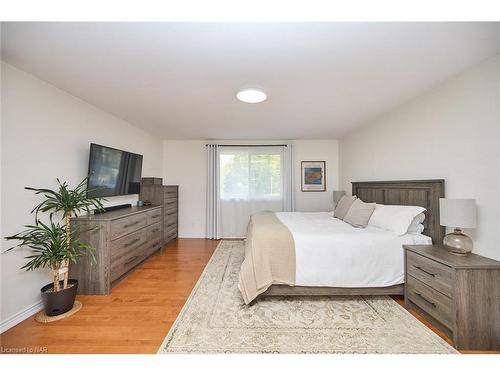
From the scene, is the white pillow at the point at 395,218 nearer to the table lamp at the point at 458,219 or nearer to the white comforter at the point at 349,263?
the white comforter at the point at 349,263

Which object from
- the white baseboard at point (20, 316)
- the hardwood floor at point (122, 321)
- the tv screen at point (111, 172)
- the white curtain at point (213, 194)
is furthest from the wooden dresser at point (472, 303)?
the white curtain at point (213, 194)

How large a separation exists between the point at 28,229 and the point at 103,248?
0.66m

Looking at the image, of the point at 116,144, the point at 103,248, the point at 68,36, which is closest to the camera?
the point at 68,36

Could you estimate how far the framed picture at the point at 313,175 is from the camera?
492cm

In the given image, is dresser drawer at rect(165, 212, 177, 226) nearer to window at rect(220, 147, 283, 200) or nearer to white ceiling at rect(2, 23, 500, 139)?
window at rect(220, 147, 283, 200)

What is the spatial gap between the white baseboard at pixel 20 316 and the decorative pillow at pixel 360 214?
3713mm

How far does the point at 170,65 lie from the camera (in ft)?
5.81

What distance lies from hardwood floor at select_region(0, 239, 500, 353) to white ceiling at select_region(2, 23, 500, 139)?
227 cm

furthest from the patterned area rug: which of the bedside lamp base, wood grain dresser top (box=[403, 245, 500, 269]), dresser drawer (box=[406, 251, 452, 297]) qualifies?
the bedside lamp base

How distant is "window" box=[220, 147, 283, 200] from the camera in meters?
4.82
